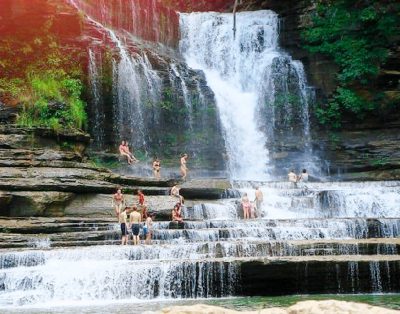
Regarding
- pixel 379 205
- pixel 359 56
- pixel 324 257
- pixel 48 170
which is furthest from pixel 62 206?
pixel 359 56

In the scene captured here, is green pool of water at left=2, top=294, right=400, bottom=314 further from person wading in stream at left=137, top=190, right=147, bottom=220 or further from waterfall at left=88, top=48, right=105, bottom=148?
waterfall at left=88, top=48, right=105, bottom=148

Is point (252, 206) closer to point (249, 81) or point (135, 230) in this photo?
point (135, 230)

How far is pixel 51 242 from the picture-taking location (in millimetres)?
14648

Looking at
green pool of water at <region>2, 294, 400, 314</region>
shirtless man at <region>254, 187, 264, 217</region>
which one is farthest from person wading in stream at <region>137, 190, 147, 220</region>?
green pool of water at <region>2, 294, 400, 314</region>

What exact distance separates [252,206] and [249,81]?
1305 cm

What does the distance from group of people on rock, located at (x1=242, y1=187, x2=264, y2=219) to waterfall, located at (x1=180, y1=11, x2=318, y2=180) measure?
6774 millimetres

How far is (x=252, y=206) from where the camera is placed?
18812 mm

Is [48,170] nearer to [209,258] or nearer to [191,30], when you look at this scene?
[209,258]

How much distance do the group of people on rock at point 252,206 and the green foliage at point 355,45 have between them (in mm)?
10789

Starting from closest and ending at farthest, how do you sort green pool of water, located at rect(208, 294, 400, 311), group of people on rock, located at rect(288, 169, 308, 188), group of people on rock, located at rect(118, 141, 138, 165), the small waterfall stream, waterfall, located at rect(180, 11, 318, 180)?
green pool of water, located at rect(208, 294, 400, 311)
the small waterfall stream
group of people on rock, located at rect(288, 169, 308, 188)
group of people on rock, located at rect(118, 141, 138, 165)
waterfall, located at rect(180, 11, 318, 180)

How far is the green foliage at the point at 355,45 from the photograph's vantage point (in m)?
28.0

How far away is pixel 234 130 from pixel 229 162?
1964 mm

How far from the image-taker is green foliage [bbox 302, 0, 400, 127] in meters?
28.0

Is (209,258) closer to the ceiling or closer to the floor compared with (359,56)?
closer to the floor
